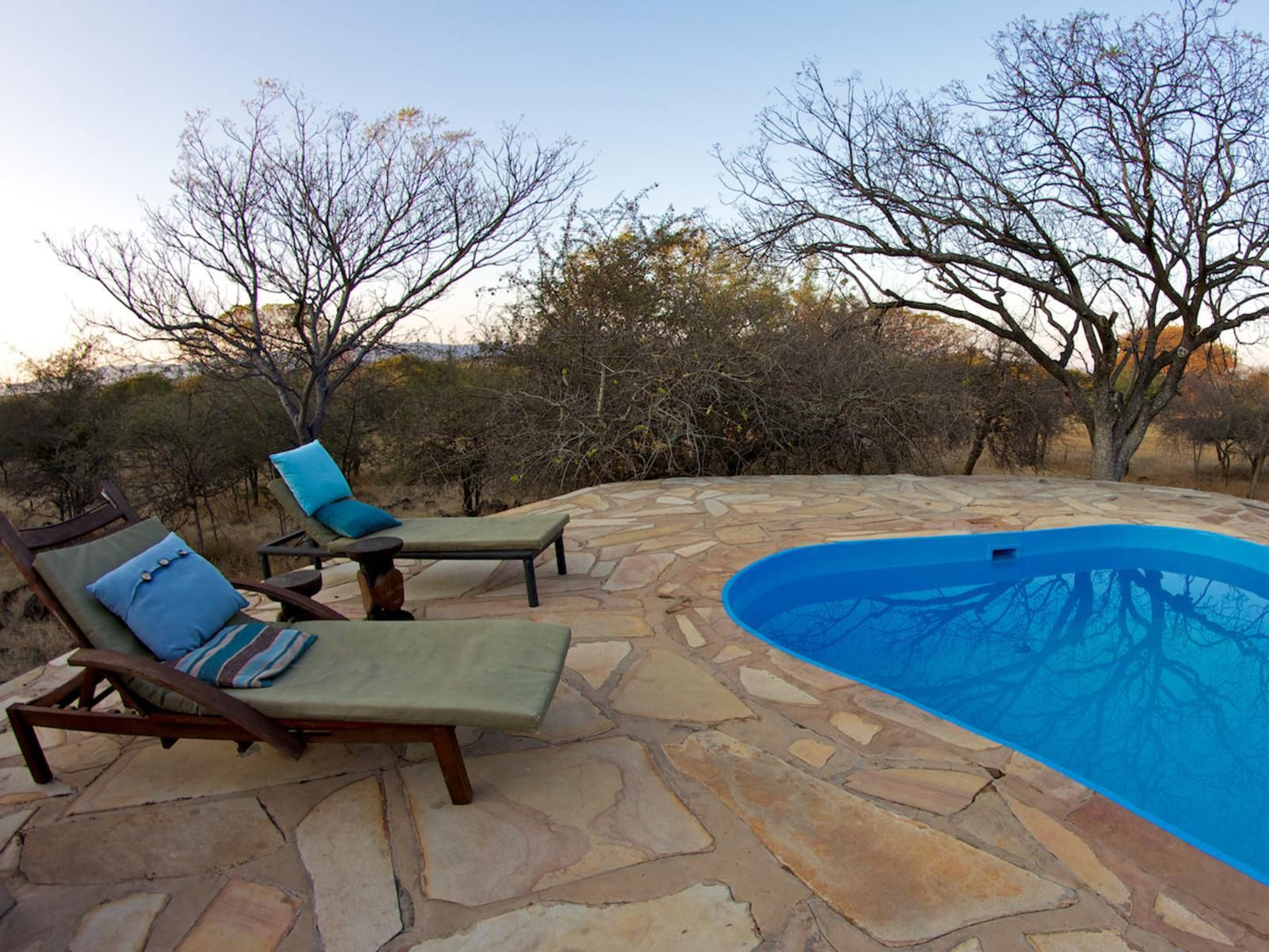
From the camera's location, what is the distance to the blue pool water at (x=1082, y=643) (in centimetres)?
289

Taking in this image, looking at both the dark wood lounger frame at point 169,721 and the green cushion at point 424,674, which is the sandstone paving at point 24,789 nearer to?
the dark wood lounger frame at point 169,721

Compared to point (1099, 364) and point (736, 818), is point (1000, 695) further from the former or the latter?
point (1099, 364)

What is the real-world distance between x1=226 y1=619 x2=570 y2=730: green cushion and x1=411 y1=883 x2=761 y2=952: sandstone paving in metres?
0.49

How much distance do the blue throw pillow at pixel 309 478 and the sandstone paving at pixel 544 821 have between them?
83.6 inches

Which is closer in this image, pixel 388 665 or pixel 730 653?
pixel 388 665

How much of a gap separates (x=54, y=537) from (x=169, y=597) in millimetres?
531

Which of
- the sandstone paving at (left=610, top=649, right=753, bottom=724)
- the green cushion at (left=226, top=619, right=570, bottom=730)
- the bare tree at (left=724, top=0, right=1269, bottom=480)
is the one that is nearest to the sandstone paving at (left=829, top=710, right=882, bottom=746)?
the sandstone paving at (left=610, top=649, right=753, bottom=724)

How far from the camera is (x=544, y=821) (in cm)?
212

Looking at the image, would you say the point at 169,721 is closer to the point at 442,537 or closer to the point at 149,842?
the point at 149,842

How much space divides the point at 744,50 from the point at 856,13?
5.14 ft

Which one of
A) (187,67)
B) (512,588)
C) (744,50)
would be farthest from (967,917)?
(187,67)

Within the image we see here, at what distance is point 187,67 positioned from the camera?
953 centimetres

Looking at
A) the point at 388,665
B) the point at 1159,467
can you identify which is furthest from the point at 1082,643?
the point at 1159,467

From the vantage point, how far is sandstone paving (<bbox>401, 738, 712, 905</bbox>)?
6.25 ft
